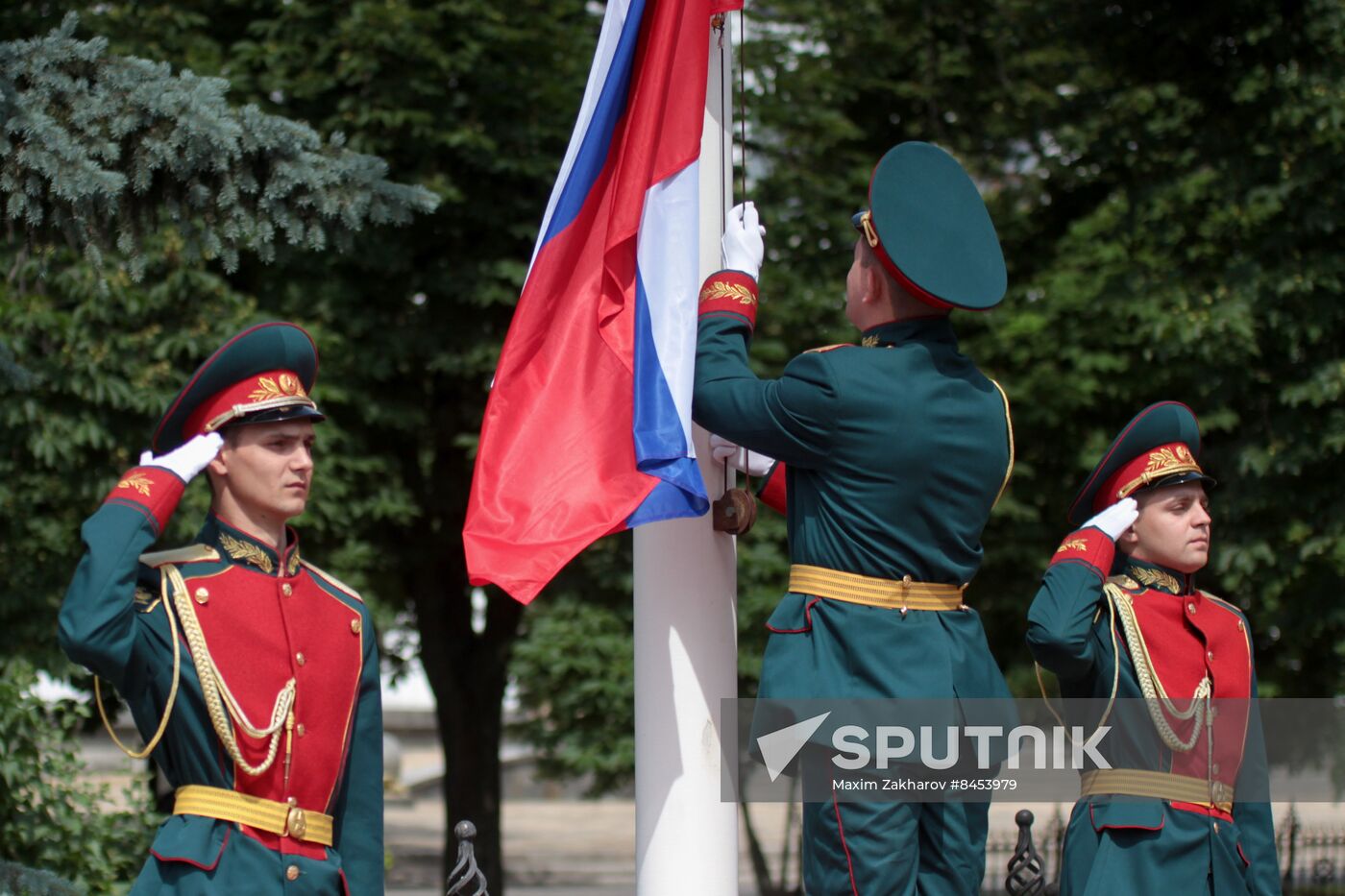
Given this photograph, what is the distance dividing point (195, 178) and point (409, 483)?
6.22m

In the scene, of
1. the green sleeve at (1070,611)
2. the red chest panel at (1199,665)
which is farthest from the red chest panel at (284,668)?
the red chest panel at (1199,665)

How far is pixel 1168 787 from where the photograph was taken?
5324 mm

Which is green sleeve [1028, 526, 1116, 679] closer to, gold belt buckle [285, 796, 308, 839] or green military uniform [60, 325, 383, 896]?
green military uniform [60, 325, 383, 896]

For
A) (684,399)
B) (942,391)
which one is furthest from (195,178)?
(942,391)

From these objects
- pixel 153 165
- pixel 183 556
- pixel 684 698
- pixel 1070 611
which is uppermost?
pixel 153 165

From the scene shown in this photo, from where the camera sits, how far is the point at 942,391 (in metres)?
4.68

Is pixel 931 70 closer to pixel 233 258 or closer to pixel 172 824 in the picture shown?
pixel 233 258

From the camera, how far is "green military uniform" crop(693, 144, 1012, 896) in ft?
14.9

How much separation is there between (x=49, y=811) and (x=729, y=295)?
5.26 metres

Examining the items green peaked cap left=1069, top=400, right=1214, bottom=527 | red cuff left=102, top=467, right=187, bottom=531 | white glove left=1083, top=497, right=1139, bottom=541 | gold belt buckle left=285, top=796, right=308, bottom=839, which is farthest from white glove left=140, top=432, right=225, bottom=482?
green peaked cap left=1069, top=400, right=1214, bottom=527

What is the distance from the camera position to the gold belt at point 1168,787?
5.32m

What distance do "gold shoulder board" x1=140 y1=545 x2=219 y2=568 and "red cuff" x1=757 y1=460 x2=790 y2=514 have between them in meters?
1.54

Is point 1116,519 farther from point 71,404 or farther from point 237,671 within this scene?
point 71,404

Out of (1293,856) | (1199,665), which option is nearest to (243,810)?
(1199,665)
